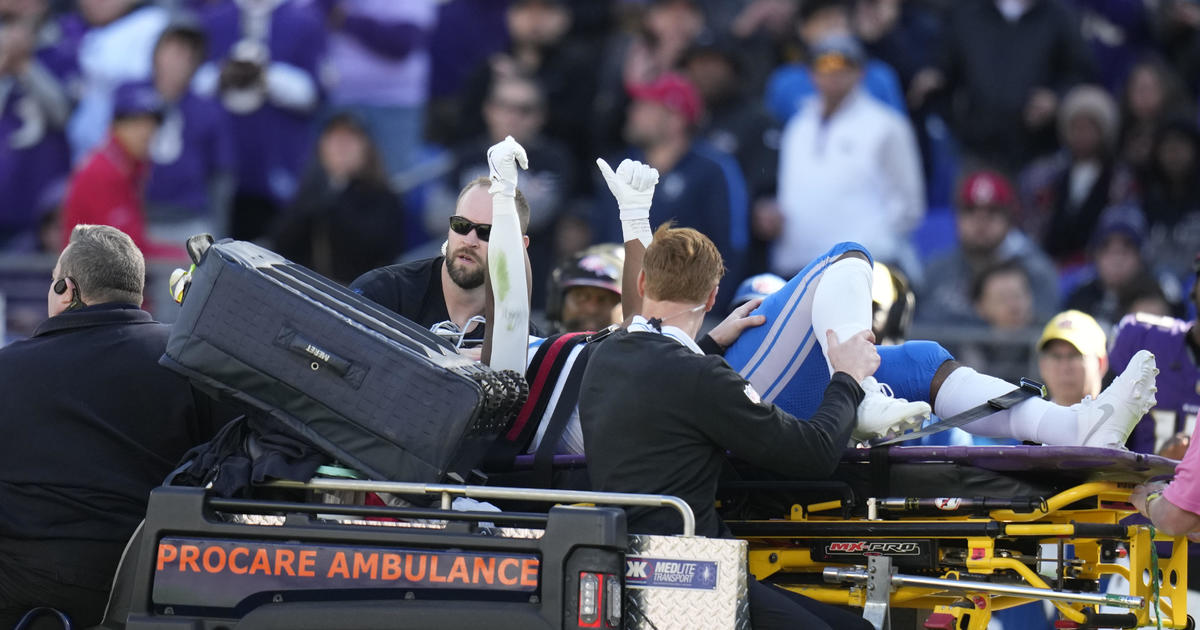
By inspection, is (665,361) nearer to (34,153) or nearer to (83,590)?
(83,590)

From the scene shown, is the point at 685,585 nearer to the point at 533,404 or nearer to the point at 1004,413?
the point at 533,404

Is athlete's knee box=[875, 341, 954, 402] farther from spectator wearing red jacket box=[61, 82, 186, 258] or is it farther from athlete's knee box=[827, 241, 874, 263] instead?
spectator wearing red jacket box=[61, 82, 186, 258]

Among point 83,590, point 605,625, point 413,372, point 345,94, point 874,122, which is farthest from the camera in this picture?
point 345,94

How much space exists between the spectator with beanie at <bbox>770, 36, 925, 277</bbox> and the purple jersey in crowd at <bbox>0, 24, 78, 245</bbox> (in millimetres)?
5687

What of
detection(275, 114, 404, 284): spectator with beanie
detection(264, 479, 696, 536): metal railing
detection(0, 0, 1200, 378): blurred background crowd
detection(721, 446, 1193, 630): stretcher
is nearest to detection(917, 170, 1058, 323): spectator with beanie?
detection(0, 0, 1200, 378): blurred background crowd

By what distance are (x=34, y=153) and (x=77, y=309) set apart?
24.4ft

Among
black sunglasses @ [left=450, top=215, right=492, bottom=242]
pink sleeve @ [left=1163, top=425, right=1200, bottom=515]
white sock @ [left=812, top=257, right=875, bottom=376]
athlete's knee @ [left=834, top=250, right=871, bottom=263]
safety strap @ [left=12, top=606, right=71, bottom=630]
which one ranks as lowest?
safety strap @ [left=12, top=606, right=71, bottom=630]

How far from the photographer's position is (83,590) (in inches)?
230

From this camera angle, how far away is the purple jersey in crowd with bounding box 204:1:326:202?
12.6 meters

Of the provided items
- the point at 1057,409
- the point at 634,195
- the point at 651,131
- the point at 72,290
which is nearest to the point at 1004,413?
the point at 1057,409

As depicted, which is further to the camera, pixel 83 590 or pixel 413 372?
pixel 83 590

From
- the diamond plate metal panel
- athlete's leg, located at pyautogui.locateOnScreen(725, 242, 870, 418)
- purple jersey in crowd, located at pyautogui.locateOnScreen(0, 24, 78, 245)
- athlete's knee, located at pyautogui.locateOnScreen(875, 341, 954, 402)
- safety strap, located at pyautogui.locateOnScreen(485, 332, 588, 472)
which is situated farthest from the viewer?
purple jersey in crowd, located at pyautogui.locateOnScreen(0, 24, 78, 245)

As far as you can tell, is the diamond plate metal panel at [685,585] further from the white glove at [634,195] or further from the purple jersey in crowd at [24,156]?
the purple jersey in crowd at [24,156]

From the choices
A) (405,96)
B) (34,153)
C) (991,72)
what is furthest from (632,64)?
(34,153)
